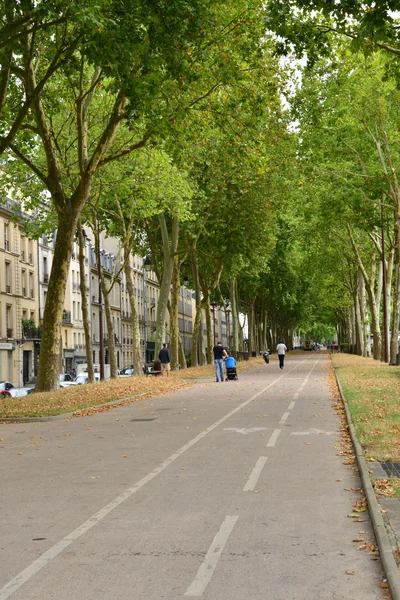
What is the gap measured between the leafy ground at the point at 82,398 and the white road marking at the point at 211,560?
1265cm

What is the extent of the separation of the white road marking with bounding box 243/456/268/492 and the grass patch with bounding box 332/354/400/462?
146 cm

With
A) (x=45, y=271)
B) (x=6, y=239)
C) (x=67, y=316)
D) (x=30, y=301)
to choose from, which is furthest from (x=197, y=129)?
(x=67, y=316)

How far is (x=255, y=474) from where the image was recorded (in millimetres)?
10328

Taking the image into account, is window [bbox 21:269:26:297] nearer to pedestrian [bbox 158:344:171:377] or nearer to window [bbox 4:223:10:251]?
window [bbox 4:223:10:251]

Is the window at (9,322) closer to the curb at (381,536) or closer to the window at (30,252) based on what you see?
the window at (30,252)

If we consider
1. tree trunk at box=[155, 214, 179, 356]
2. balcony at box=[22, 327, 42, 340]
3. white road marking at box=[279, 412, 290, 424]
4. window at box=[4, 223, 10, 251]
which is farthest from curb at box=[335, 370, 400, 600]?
balcony at box=[22, 327, 42, 340]

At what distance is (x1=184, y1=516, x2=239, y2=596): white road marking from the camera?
555 centimetres

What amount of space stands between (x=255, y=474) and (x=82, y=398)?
541 inches

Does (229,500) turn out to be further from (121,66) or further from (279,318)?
(279,318)

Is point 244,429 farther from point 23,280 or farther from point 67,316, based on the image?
point 67,316

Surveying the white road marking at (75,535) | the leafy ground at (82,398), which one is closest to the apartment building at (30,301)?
the leafy ground at (82,398)

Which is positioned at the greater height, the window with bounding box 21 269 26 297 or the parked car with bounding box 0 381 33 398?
the window with bounding box 21 269 26 297

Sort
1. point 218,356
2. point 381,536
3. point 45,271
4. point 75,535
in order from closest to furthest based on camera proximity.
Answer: point 381,536, point 75,535, point 218,356, point 45,271

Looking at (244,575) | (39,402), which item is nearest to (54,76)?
(39,402)
